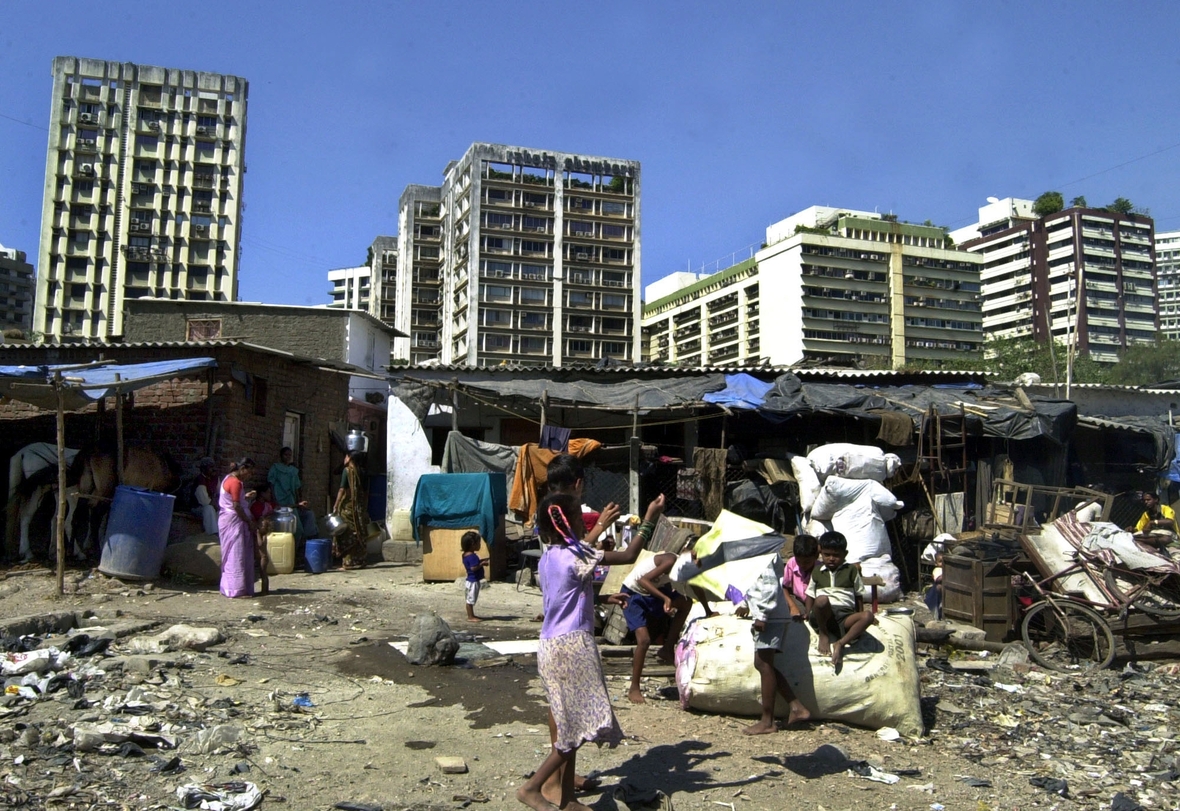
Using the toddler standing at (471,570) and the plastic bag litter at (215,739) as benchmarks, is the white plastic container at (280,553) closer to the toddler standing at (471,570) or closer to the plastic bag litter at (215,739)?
the toddler standing at (471,570)

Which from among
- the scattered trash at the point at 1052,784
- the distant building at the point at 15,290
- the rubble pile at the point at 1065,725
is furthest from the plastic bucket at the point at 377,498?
the distant building at the point at 15,290

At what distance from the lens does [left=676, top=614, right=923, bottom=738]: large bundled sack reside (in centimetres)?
496

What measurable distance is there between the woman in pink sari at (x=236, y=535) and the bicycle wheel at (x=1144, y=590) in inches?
311

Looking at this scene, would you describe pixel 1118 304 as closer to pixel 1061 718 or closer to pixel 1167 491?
pixel 1167 491

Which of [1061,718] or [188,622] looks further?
[188,622]

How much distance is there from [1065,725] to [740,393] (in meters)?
7.48

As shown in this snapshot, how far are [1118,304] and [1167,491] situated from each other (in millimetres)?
90523

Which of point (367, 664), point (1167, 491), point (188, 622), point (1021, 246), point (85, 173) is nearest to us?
point (367, 664)

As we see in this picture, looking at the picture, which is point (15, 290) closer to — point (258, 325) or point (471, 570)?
point (258, 325)

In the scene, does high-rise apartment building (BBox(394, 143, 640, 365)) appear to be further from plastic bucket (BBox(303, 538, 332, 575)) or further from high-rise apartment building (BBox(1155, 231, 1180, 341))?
high-rise apartment building (BBox(1155, 231, 1180, 341))

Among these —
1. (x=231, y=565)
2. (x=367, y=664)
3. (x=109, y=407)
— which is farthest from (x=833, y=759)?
(x=109, y=407)

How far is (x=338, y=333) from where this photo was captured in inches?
826

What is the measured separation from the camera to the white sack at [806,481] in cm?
1095

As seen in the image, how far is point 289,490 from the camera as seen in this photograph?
41.4 ft
